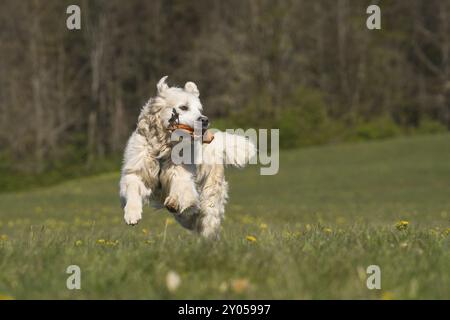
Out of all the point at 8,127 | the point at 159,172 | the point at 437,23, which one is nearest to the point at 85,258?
the point at 159,172

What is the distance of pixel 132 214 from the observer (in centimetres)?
814

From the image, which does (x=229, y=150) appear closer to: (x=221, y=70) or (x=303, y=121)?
(x=303, y=121)

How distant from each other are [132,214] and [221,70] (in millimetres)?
51240

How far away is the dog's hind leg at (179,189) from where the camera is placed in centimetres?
888

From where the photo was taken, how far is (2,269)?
18.7 ft

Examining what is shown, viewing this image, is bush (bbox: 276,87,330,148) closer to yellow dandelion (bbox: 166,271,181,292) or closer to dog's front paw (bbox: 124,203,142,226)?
dog's front paw (bbox: 124,203,142,226)

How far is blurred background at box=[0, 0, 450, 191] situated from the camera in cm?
5462

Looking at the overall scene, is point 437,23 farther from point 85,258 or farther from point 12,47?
point 85,258

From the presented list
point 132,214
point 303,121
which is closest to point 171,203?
point 132,214

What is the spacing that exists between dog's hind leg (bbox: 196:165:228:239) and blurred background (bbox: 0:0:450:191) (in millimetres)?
38164

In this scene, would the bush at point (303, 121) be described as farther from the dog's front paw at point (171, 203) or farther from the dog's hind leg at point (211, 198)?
the dog's front paw at point (171, 203)

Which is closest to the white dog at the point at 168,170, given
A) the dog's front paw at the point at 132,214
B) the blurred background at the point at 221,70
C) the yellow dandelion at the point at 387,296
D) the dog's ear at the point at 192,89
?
the dog's ear at the point at 192,89

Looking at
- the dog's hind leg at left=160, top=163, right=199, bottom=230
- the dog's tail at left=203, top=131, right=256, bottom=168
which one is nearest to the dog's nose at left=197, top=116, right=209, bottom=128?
the dog's hind leg at left=160, top=163, right=199, bottom=230

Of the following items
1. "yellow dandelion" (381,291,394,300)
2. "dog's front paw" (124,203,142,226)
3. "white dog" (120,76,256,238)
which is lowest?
"yellow dandelion" (381,291,394,300)
